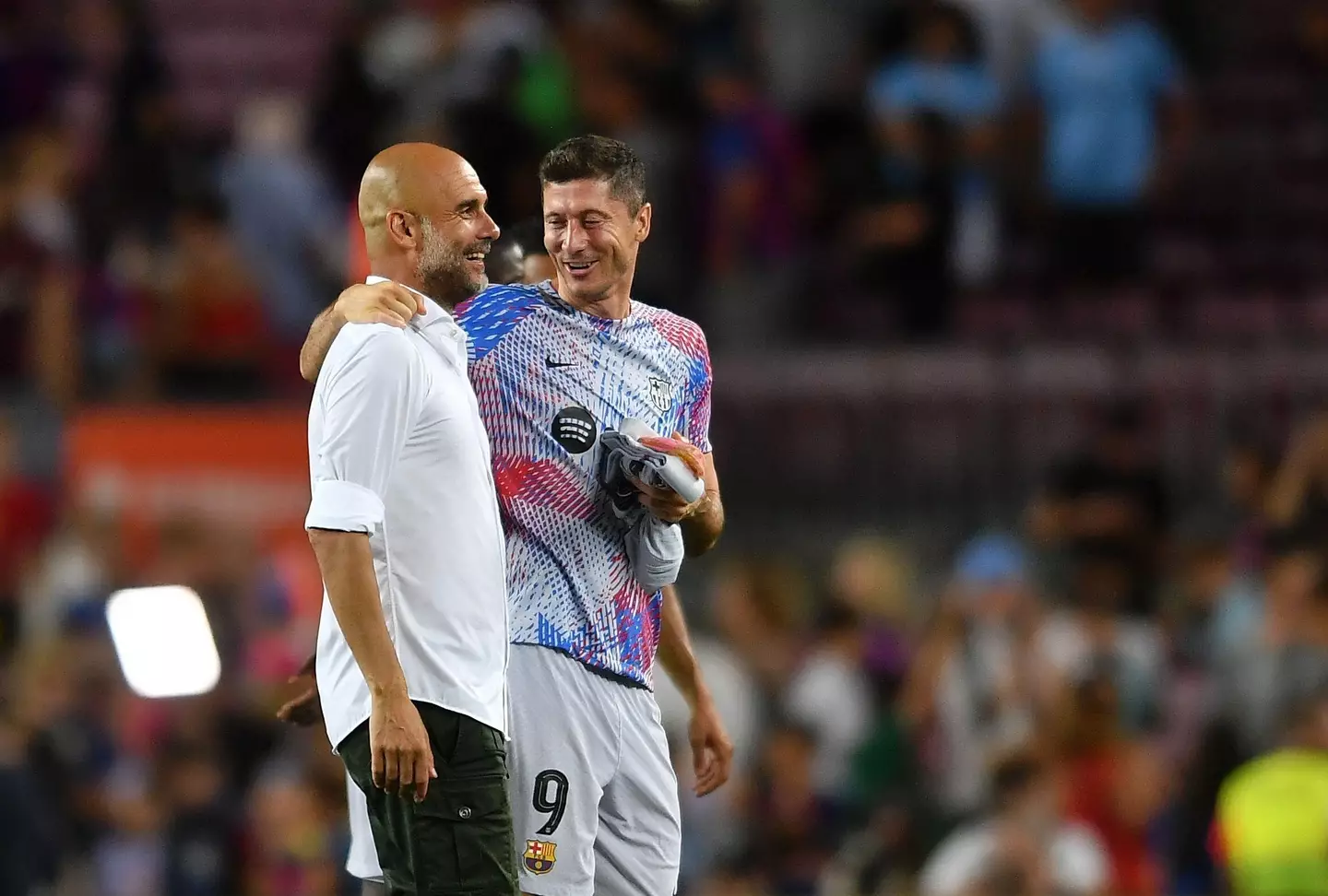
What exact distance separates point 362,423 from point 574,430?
0.76m

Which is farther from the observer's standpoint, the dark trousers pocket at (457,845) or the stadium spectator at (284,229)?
the stadium spectator at (284,229)

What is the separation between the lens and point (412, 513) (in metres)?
4.58

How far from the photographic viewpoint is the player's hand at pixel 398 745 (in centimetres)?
436

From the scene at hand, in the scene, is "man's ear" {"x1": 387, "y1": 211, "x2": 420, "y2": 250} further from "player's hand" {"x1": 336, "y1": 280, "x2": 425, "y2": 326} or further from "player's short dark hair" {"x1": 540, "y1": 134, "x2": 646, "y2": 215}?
"player's short dark hair" {"x1": 540, "y1": 134, "x2": 646, "y2": 215}

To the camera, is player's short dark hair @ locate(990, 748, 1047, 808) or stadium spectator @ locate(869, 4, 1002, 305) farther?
stadium spectator @ locate(869, 4, 1002, 305)

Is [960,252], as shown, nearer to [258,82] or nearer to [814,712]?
[814,712]

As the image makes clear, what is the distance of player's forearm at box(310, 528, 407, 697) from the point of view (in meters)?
4.37

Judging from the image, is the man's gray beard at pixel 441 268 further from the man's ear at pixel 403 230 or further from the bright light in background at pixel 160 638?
the bright light in background at pixel 160 638

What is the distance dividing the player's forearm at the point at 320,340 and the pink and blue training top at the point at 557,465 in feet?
1.25

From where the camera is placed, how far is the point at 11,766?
9469 millimetres

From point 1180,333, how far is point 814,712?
3067 mm

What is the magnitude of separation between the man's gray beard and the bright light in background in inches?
180

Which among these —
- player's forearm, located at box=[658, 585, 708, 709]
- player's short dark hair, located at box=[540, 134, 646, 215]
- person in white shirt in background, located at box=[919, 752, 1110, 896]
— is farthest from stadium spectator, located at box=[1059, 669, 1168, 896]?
player's short dark hair, located at box=[540, 134, 646, 215]

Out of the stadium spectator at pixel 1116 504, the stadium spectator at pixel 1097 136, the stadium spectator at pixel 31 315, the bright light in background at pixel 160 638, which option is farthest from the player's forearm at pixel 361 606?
the stadium spectator at pixel 1097 136
